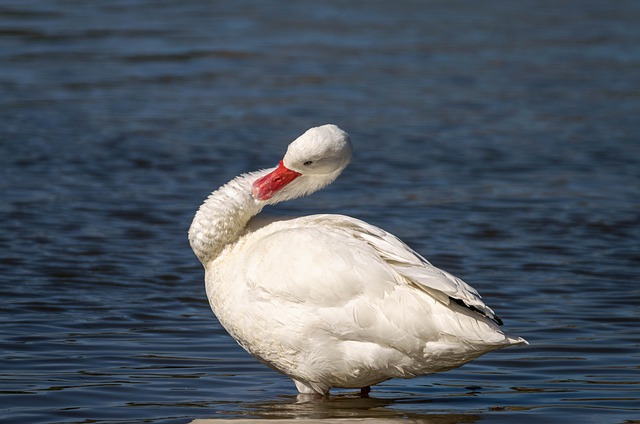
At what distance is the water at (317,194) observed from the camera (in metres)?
6.66

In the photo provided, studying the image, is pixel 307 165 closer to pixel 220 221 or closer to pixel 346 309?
pixel 220 221

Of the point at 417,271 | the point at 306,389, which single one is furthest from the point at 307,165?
the point at 306,389

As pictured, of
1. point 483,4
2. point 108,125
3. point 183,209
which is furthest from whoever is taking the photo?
point 483,4

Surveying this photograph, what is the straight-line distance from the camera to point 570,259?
9375 mm

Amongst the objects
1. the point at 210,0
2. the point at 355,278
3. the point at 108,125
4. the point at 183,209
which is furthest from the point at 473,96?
the point at 355,278

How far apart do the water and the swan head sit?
1.10 meters

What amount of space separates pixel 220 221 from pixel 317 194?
504cm

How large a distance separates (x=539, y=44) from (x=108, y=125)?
7737mm

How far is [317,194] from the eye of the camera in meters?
11.5

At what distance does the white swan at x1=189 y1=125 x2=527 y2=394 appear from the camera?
5.96 m

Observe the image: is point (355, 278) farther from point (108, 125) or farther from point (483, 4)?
point (483, 4)

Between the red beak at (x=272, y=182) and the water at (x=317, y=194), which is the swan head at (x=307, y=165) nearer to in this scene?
the red beak at (x=272, y=182)

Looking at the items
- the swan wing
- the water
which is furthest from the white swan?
the water

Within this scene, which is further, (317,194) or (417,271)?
(317,194)
